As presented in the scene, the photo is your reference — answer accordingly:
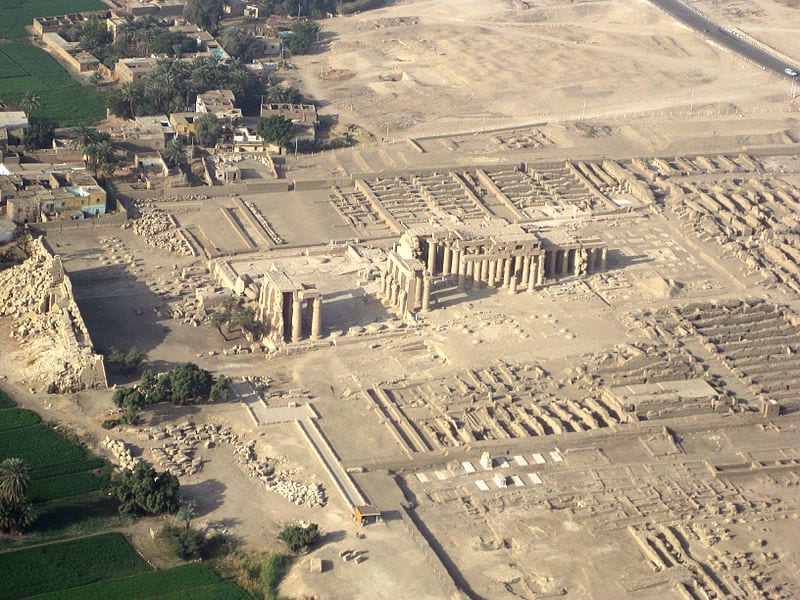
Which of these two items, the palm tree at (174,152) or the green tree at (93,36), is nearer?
the palm tree at (174,152)

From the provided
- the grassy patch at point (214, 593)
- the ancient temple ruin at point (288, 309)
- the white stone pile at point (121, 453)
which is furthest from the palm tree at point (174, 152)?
the grassy patch at point (214, 593)

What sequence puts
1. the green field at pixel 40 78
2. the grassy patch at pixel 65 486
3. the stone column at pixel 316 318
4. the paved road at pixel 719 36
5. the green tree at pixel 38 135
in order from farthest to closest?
the paved road at pixel 719 36 < the green field at pixel 40 78 < the green tree at pixel 38 135 < the stone column at pixel 316 318 < the grassy patch at pixel 65 486

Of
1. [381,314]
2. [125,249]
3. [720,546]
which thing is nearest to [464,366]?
[381,314]

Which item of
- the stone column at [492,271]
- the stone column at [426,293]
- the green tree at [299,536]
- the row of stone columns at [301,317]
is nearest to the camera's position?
the green tree at [299,536]

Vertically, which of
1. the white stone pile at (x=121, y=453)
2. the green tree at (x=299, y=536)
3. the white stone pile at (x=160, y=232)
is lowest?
the white stone pile at (x=160, y=232)

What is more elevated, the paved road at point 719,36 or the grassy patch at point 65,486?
the grassy patch at point 65,486

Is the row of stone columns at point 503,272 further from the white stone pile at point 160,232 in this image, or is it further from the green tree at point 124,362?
the green tree at point 124,362
